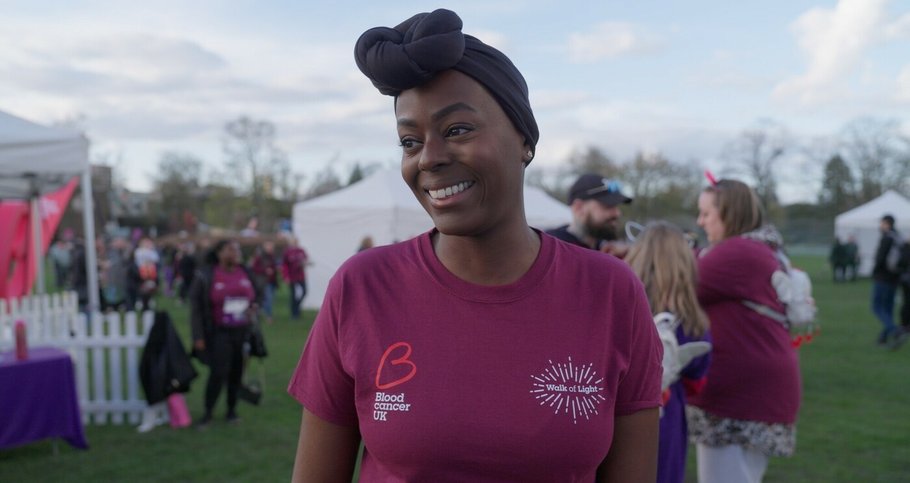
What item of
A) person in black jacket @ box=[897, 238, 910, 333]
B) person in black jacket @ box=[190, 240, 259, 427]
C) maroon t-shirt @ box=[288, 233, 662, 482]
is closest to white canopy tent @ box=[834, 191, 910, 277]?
person in black jacket @ box=[897, 238, 910, 333]

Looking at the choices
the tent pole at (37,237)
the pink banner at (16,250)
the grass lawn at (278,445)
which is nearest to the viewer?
the grass lawn at (278,445)

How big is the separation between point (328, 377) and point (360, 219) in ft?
53.1

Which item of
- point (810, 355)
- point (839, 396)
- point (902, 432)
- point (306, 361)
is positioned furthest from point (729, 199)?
point (810, 355)

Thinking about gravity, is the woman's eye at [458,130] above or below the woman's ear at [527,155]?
above

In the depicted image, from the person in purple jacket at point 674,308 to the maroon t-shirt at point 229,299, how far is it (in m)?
4.93

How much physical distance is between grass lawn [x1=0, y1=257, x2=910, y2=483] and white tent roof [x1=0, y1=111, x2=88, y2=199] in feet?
8.12

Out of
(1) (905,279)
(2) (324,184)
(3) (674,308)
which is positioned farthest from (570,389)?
(2) (324,184)

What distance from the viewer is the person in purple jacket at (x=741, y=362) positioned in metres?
3.61

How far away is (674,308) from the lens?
3.26m

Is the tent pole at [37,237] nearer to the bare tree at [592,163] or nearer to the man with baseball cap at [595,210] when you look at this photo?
the man with baseball cap at [595,210]

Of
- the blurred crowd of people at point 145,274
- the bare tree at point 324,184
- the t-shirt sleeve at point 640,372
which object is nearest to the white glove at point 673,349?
the t-shirt sleeve at point 640,372

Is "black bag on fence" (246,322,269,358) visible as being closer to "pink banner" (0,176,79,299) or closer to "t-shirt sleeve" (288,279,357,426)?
"pink banner" (0,176,79,299)

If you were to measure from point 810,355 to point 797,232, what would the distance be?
133 ft

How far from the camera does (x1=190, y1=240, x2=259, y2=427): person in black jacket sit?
7.44m
